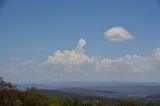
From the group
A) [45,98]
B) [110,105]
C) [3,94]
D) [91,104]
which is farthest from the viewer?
[110,105]

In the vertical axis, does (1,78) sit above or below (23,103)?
above

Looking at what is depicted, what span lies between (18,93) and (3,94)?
3.96m

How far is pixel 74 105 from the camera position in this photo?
257ft

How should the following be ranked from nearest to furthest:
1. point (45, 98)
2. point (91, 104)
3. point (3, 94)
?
point (3, 94)
point (45, 98)
point (91, 104)

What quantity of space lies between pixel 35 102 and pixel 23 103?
7.66 ft

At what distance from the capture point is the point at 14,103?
6931 cm

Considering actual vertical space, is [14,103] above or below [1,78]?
below

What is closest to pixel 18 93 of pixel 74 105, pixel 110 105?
pixel 74 105

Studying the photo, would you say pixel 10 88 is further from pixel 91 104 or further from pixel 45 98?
pixel 91 104

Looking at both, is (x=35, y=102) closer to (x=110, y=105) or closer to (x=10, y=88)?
(x=10, y=88)

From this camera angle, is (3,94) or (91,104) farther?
(91,104)

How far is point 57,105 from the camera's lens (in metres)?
71.7

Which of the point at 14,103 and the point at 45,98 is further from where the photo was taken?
the point at 45,98

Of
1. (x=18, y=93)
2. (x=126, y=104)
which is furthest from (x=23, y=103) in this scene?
(x=126, y=104)
